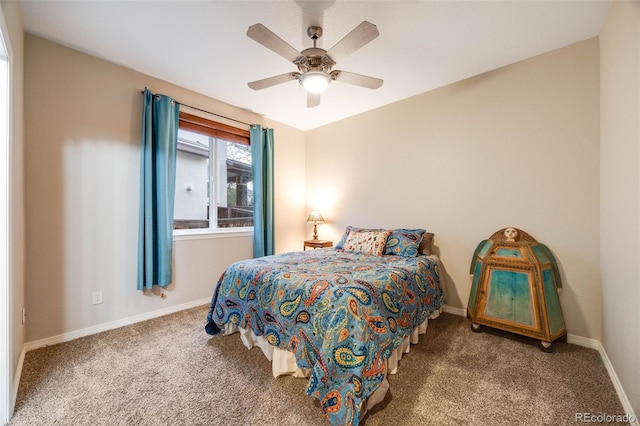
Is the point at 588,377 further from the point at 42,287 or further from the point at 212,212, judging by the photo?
the point at 42,287

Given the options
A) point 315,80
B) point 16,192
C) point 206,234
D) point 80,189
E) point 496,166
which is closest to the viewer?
point 16,192

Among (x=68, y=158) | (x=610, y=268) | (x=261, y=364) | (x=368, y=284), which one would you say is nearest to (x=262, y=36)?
(x=368, y=284)

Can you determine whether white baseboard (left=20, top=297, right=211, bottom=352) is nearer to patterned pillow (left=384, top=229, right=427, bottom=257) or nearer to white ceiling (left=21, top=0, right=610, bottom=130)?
patterned pillow (left=384, top=229, right=427, bottom=257)

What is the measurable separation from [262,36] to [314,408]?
2219 mm

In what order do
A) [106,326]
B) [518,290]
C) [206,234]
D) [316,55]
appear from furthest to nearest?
[206,234] < [106,326] < [518,290] < [316,55]

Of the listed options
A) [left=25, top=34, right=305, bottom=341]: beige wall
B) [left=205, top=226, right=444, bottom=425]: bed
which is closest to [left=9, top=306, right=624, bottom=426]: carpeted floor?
[left=205, top=226, right=444, bottom=425]: bed

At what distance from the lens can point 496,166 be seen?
256 cm

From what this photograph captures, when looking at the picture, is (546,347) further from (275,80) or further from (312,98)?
(275,80)

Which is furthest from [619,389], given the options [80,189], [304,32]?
[80,189]

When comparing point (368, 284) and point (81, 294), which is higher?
point (368, 284)

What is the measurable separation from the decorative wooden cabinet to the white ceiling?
1636 millimetres

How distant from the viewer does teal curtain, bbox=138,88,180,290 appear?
256cm

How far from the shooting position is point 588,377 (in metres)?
1.69

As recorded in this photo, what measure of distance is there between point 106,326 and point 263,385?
5.98 ft
